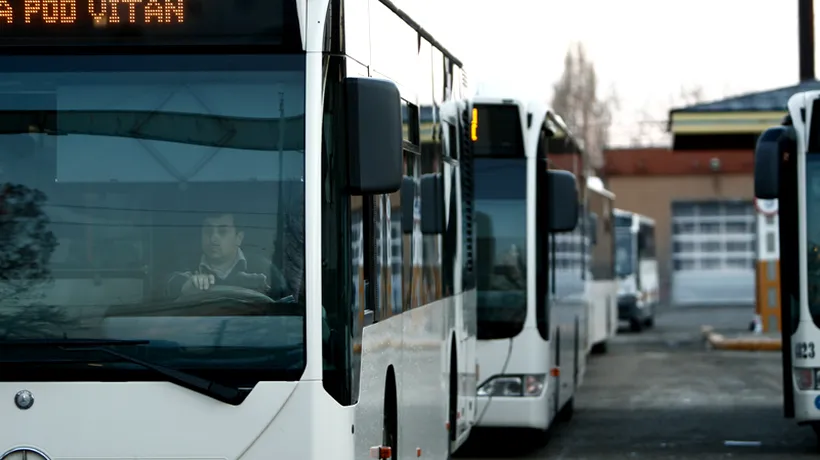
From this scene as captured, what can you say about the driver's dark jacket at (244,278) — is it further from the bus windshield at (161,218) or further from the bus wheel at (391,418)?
the bus wheel at (391,418)

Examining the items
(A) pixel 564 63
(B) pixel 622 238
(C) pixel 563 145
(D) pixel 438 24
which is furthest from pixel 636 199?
(D) pixel 438 24

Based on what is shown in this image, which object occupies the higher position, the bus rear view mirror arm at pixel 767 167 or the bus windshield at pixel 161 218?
the bus rear view mirror arm at pixel 767 167

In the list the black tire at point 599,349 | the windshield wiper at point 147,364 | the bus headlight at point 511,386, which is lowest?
the black tire at point 599,349

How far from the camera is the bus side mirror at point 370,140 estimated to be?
6.25 metres

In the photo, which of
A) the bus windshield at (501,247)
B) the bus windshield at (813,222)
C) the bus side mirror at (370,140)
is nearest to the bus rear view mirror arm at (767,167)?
the bus windshield at (813,222)

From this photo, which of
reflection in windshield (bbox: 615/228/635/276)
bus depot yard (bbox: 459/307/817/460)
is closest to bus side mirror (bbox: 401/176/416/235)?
bus depot yard (bbox: 459/307/817/460)

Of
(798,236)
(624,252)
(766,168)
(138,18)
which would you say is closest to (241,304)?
(138,18)

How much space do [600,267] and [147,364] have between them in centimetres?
2255

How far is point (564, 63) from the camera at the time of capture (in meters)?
97.8

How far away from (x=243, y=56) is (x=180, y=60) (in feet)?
0.79

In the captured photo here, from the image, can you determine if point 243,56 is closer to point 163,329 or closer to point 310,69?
point 310,69

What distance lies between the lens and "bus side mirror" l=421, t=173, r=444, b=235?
956 centimetres

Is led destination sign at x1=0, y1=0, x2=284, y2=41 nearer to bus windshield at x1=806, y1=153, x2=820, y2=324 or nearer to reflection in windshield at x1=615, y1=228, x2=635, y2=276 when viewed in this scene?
bus windshield at x1=806, y1=153, x2=820, y2=324

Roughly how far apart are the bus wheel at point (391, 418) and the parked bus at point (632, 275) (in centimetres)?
3243
